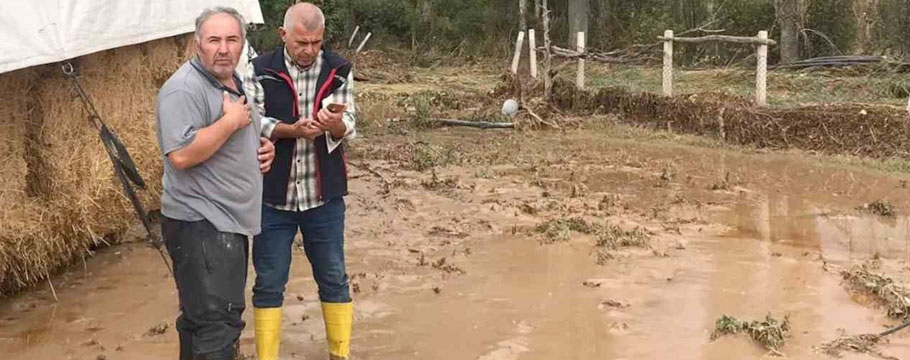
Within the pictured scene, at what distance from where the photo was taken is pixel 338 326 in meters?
3.89

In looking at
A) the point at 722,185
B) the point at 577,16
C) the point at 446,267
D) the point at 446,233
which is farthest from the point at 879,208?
the point at 577,16

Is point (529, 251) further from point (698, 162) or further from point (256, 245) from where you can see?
point (698, 162)

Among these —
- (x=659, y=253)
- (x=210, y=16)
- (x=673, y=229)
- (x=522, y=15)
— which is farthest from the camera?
(x=522, y=15)

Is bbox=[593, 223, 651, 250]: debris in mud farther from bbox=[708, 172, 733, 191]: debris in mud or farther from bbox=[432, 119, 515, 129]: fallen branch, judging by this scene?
bbox=[432, 119, 515, 129]: fallen branch

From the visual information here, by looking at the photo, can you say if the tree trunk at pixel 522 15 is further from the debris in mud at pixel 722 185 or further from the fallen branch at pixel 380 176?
the debris in mud at pixel 722 185

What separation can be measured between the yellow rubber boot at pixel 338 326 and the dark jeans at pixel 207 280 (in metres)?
0.85

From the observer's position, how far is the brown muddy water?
4.42 m

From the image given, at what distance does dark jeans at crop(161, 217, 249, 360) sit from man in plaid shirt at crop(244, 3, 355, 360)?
2.02 ft

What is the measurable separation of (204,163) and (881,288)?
12.7 ft

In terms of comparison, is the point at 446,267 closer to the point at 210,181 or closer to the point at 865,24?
the point at 210,181

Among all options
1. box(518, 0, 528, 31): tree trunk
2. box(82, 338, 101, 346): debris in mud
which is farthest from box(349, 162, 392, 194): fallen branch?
box(518, 0, 528, 31): tree trunk

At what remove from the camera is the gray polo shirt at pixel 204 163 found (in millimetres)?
2801

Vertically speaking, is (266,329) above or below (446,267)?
above

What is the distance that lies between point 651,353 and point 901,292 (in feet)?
5.39
